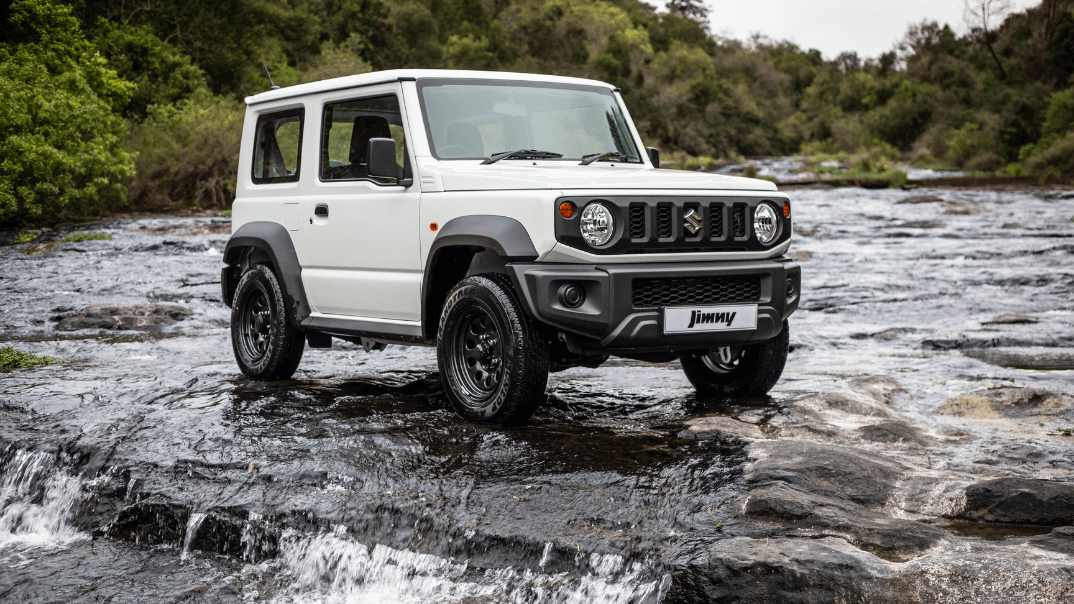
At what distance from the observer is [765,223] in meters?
5.69

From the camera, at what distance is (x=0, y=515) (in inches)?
220

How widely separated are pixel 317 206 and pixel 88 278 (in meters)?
10.4

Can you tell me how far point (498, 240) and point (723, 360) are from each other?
2149 mm

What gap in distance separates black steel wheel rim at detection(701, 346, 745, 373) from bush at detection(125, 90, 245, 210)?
2222cm

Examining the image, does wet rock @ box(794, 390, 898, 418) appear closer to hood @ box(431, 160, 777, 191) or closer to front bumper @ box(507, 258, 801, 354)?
front bumper @ box(507, 258, 801, 354)

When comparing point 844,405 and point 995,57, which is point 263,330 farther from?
point 995,57

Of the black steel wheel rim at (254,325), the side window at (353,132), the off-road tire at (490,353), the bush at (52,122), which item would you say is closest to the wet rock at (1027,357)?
the off-road tire at (490,353)

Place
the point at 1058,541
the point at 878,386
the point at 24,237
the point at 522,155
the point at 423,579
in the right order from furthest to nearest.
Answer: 1. the point at 24,237
2. the point at 878,386
3. the point at 522,155
4. the point at 423,579
5. the point at 1058,541

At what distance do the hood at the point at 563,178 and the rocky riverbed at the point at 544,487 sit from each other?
1311 mm

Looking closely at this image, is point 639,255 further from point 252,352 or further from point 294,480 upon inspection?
point 252,352

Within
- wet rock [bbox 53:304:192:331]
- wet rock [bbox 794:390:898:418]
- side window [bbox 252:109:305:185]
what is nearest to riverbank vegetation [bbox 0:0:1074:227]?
wet rock [bbox 53:304:192:331]

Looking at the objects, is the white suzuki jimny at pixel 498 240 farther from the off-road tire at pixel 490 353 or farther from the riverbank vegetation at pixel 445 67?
the riverbank vegetation at pixel 445 67

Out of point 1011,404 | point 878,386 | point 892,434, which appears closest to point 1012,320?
point 878,386

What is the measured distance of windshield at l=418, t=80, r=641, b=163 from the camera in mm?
6082
